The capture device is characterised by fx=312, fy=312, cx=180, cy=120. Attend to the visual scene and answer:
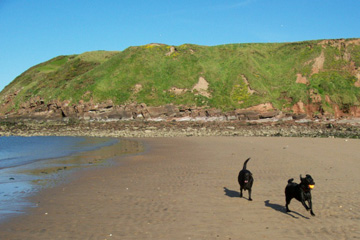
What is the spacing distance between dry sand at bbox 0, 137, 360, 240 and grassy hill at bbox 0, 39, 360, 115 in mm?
44960

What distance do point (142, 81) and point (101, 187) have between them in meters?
55.3

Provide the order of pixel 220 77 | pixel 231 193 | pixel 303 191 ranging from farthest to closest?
pixel 220 77 < pixel 231 193 < pixel 303 191

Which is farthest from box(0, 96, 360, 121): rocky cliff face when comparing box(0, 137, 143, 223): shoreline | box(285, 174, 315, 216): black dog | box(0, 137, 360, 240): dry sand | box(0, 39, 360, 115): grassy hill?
box(285, 174, 315, 216): black dog

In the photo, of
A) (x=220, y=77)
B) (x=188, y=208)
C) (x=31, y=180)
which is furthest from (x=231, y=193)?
(x=220, y=77)

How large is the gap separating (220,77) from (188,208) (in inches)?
2361

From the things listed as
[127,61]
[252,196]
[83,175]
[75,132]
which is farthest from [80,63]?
[252,196]

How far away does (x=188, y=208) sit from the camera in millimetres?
7887

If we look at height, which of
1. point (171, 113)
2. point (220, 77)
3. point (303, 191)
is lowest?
point (303, 191)

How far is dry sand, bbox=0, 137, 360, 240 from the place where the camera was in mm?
6266

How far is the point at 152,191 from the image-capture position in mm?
9789

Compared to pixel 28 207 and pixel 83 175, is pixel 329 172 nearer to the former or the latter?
pixel 83 175

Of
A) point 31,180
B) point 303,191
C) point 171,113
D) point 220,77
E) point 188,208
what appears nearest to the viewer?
point 303,191

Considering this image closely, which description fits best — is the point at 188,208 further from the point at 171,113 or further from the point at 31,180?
the point at 171,113

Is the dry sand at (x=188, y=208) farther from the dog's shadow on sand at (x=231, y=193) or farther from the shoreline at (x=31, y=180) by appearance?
the shoreline at (x=31, y=180)
